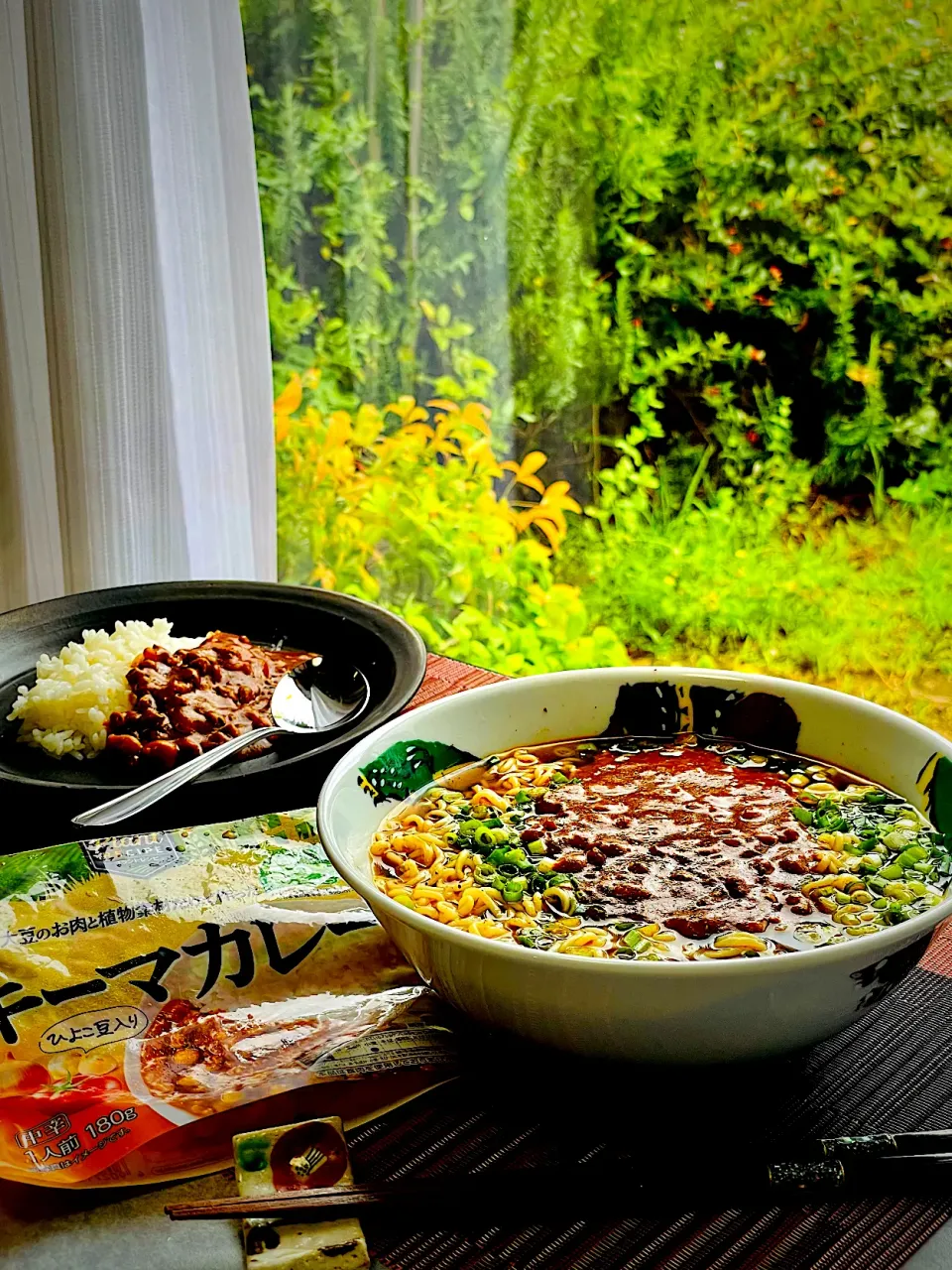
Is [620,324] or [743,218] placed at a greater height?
[743,218]

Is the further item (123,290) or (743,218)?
(743,218)

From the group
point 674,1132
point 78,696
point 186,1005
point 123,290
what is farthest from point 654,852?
point 123,290

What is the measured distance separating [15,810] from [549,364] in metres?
2.28

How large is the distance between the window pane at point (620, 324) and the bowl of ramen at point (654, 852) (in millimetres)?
2120

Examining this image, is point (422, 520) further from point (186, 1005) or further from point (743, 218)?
point (186, 1005)

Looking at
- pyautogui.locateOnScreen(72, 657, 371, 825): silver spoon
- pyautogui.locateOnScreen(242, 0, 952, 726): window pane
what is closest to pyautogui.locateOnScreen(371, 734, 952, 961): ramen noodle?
pyautogui.locateOnScreen(72, 657, 371, 825): silver spoon

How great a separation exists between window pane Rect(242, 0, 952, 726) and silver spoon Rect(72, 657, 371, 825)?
190 cm

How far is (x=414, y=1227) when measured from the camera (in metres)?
0.66

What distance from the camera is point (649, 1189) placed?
2.19 feet

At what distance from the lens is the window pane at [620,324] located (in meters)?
2.78

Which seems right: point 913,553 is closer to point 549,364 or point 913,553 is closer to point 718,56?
point 549,364

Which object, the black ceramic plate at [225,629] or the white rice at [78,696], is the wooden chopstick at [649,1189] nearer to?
the black ceramic plate at [225,629]

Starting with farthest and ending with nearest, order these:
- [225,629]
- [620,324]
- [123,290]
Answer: [620,324]
[123,290]
[225,629]

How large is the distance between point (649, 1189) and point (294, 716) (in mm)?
599
